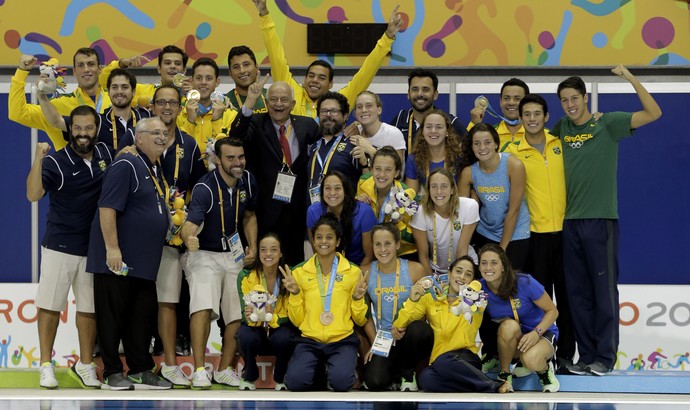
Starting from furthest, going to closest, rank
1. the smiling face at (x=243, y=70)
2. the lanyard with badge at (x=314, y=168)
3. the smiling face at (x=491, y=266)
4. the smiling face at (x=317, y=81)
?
the smiling face at (x=317, y=81)
the smiling face at (x=243, y=70)
the lanyard with badge at (x=314, y=168)
the smiling face at (x=491, y=266)

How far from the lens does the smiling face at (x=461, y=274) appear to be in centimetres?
838

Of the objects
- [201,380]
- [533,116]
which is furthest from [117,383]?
[533,116]

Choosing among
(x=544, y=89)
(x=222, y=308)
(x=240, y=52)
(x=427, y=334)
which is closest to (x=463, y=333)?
(x=427, y=334)

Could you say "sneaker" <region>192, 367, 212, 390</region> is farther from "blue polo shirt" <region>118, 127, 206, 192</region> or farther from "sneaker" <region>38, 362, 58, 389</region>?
"blue polo shirt" <region>118, 127, 206, 192</region>

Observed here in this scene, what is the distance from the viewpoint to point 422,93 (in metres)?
9.27

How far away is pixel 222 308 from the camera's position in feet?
29.5

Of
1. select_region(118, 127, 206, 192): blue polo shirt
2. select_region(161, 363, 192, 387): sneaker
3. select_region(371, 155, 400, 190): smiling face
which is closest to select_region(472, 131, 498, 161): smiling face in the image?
select_region(371, 155, 400, 190): smiling face

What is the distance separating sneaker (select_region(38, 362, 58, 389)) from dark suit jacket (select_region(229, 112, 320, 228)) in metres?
1.87

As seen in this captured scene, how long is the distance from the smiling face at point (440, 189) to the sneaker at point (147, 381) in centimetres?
235

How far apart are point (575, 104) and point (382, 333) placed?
2.21 metres

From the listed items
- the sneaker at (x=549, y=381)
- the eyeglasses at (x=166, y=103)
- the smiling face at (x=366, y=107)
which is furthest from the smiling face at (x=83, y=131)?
the sneaker at (x=549, y=381)

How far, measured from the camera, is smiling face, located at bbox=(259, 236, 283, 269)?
8609mm

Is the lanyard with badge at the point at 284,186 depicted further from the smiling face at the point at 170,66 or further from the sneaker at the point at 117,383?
the sneaker at the point at 117,383

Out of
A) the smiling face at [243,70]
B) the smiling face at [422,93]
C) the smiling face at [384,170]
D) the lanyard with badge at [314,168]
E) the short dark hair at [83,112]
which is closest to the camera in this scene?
the short dark hair at [83,112]
